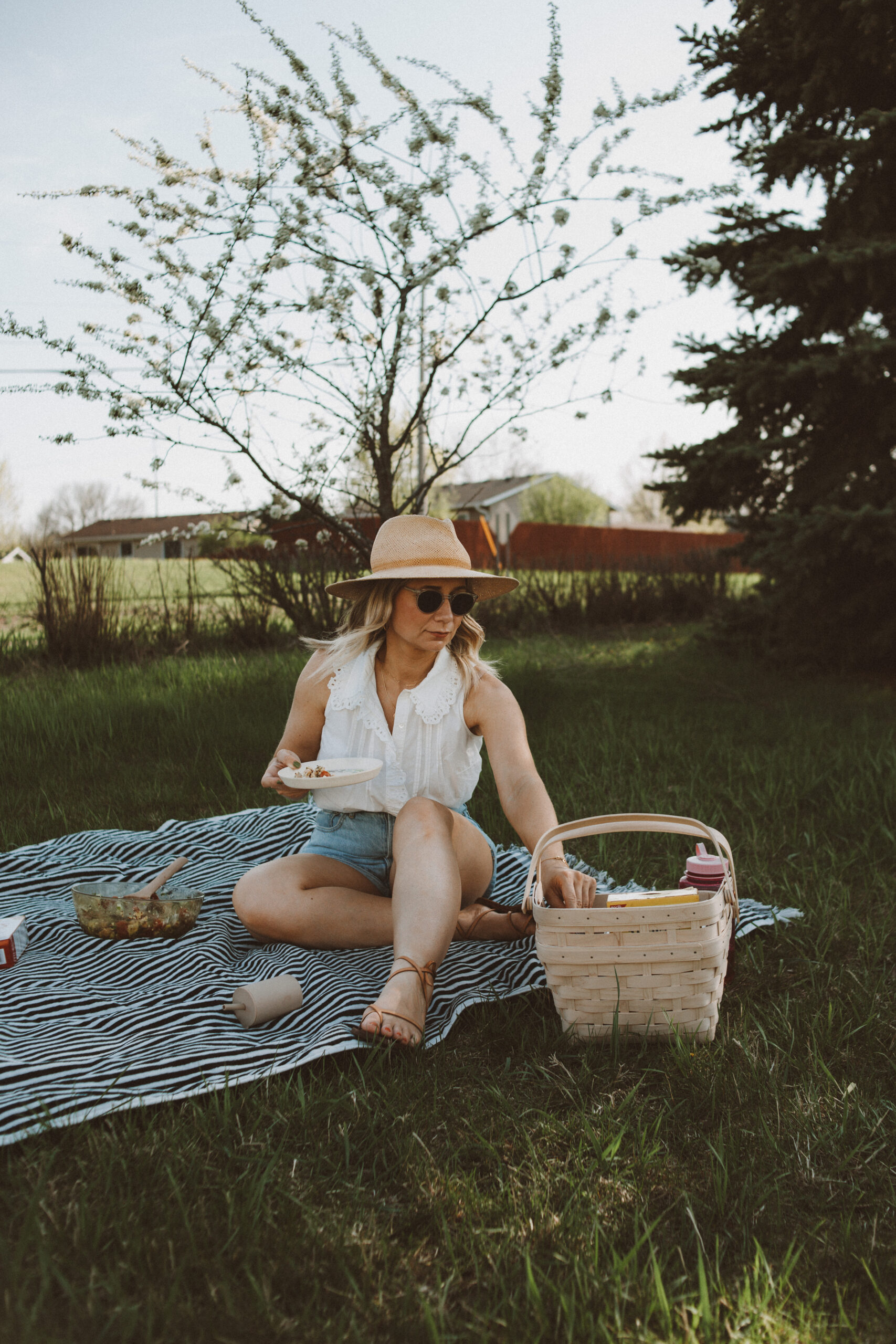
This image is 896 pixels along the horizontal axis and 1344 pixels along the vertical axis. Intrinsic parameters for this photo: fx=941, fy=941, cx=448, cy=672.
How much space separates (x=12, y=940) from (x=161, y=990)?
52cm

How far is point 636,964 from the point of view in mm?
2037

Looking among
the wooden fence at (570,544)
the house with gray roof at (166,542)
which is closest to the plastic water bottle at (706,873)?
the wooden fence at (570,544)

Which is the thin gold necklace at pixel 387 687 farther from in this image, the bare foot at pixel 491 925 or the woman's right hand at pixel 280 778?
the bare foot at pixel 491 925

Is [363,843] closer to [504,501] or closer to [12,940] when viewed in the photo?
[12,940]

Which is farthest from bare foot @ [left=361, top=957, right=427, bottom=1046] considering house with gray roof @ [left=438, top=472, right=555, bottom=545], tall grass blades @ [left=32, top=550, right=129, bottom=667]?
house with gray roof @ [left=438, top=472, right=555, bottom=545]

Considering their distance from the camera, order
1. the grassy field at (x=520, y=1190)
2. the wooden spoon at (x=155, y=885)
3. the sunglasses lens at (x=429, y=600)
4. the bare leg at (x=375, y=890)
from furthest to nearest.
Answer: the wooden spoon at (x=155, y=885), the sunglasses lens at (x=429, y=600), the bare leg at (x=375, y=890), the grassy field at (x=520, y=1190)

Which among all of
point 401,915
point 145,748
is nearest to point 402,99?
point 145,748

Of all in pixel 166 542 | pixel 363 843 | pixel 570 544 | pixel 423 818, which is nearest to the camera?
pixel 423 818

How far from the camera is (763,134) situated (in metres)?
6.49

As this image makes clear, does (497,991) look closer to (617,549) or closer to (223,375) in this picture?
(223,375)

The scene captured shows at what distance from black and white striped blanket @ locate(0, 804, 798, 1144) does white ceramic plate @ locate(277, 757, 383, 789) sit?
49 centimetres

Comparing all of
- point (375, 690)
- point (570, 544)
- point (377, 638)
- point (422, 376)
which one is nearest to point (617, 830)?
point (375, 690)

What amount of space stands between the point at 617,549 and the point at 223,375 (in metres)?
22.3

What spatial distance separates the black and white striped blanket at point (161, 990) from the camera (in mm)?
1820
